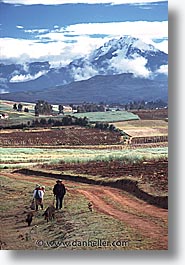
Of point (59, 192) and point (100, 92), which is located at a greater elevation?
point (100, 92)

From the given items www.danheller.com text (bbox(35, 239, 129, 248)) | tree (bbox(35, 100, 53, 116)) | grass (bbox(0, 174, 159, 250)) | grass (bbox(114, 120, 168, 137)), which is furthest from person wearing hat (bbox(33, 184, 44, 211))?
grass (bbox(114, 120, 168, 137))

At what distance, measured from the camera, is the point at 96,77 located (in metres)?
2.27

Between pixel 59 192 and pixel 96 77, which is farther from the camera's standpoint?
pixel 96 77

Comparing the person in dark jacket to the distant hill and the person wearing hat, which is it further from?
the distant hill

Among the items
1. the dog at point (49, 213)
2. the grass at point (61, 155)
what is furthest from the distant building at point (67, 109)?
the dog at point (49, 213)

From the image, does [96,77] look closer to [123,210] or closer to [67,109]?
[67,109]

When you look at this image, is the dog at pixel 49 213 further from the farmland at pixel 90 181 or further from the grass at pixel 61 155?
the grass at pixel 61 155

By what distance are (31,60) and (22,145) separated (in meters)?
0.33

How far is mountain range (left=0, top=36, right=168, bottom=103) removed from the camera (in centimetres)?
220

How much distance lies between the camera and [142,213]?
208 centimetres

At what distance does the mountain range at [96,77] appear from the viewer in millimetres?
2199

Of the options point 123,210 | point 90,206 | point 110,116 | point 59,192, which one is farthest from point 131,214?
point 110,116

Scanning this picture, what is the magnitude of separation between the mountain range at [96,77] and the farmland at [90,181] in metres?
0.10

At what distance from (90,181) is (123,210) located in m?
0.17
